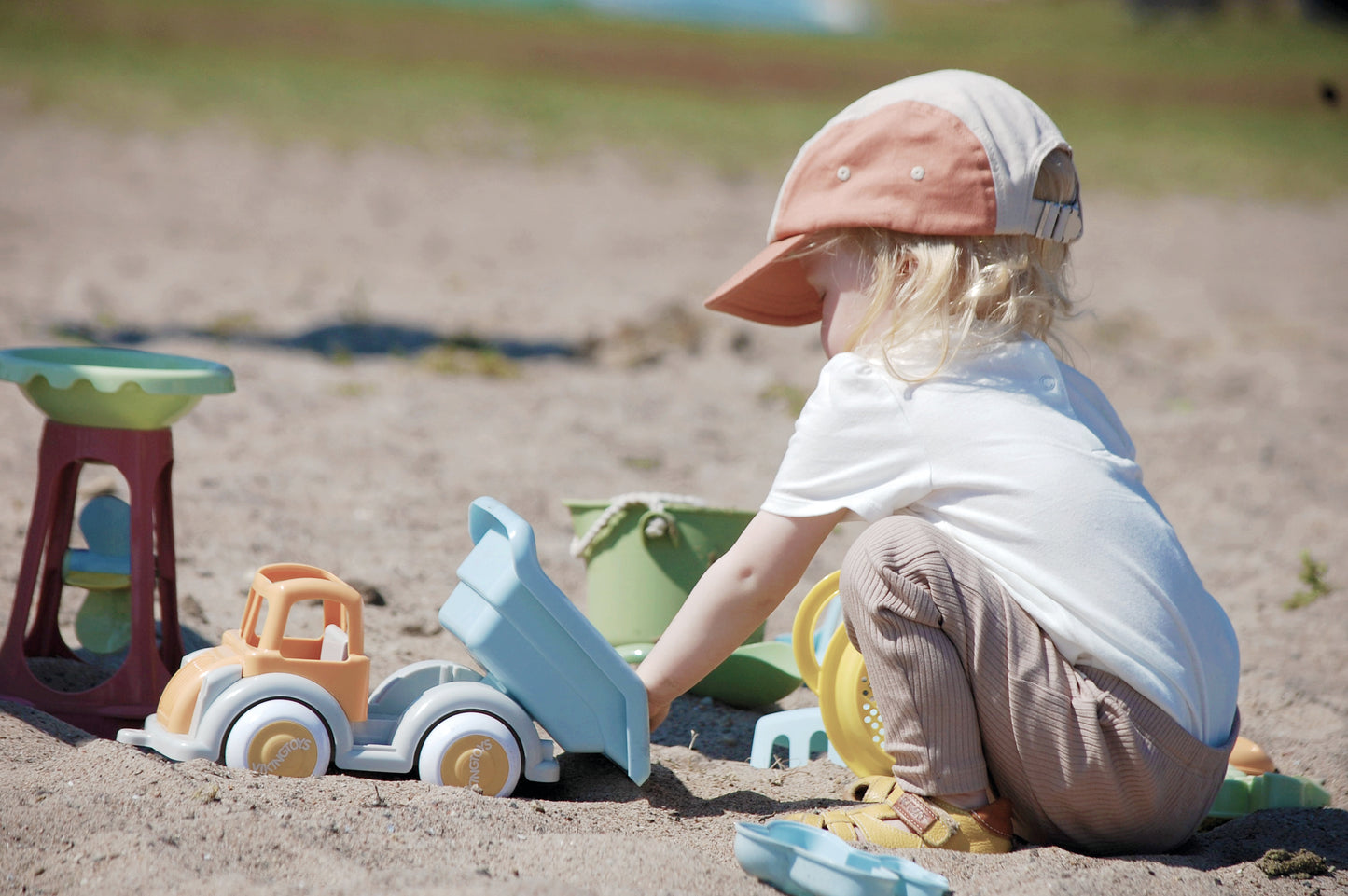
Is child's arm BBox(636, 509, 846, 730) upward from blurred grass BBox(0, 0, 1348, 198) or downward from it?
downward

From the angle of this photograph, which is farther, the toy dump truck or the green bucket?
the green bucket

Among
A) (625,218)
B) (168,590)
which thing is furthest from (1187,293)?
(168,590)

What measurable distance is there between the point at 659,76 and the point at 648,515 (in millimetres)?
15240

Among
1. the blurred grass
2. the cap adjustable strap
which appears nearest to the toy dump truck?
the cap adjustable strap

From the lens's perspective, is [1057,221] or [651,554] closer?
[1057,221]

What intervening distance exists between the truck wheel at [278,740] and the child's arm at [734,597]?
454mm

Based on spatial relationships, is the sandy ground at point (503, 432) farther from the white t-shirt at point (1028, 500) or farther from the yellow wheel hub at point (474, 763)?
the white t-shirt at point (1028, 500)

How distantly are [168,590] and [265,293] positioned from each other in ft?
13.3

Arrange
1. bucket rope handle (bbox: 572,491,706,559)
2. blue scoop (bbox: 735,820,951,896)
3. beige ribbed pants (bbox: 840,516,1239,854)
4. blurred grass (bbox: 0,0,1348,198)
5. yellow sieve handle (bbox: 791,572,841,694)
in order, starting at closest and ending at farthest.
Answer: blue scoop (bbox: 735,820,951,896), beige ribbed pants (bbox: 840,516,1239,854), yellow sieve handle (bbox: 791,572,841,694), bucket rope handle (bbox: 572,491,706,559), blurred grass (bbox: 0,0,1348,198)

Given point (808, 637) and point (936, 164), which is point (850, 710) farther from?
point (936, 164)

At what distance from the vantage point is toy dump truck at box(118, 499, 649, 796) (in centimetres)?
161

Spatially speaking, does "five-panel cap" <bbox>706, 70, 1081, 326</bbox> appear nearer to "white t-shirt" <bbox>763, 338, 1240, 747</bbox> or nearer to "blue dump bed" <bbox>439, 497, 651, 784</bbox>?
"white t-shirt" <bbox>763, 338, 1240, 747</bbox>

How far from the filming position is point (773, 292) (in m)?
1.85

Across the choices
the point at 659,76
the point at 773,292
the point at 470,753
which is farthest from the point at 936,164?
the point at 659,76
